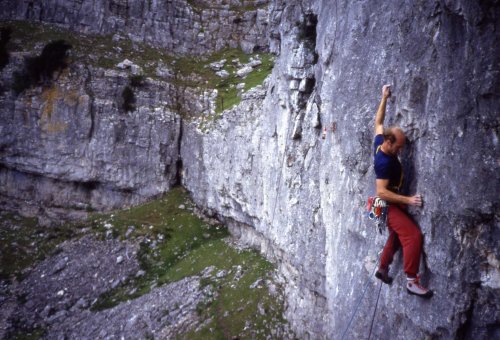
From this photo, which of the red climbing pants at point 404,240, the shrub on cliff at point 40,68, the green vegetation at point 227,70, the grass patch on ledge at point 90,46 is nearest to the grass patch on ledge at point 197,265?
the green vegetation at point 227,70

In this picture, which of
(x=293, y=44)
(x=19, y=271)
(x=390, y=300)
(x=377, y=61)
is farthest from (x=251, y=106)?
(x=19, y=271)

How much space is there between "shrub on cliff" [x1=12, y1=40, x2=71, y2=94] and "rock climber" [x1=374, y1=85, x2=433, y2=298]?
1375 inches

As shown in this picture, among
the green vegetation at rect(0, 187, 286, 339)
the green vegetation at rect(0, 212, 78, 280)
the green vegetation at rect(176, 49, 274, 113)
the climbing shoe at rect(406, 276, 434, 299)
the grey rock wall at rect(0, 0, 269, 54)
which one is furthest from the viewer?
the grey rock wall at rect(0, 0, 269, 54)

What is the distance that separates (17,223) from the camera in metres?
32.2

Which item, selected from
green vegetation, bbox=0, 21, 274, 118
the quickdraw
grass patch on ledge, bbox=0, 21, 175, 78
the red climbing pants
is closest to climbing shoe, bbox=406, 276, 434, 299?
the red climbing pants

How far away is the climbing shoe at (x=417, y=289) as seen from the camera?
7.20 m

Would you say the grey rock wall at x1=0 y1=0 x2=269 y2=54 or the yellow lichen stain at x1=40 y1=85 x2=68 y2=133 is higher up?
the grey rock wall at x1=0 y1=0 x2=269 y2=54

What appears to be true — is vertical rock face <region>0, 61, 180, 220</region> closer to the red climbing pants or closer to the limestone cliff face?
the limestone cliff face

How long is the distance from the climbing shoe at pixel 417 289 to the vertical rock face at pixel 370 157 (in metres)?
0.15

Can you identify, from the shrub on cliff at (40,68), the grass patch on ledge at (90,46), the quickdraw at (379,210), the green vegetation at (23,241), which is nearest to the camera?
the quickdraw at (379,210)

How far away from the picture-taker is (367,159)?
32.7ft

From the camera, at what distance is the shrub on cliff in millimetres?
33812

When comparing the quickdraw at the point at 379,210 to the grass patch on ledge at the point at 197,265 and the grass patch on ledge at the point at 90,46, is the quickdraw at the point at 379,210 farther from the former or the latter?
the grass patch on ledge at the point at 90,46

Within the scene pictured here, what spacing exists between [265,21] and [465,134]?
39021mm
